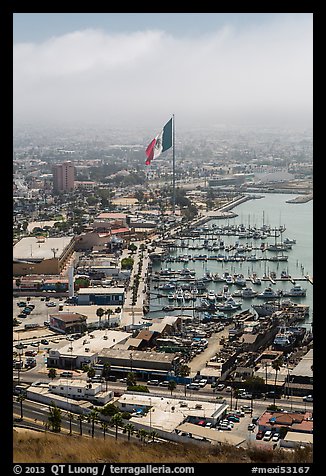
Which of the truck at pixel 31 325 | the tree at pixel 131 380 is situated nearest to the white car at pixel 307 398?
the tree at pixel 131 380

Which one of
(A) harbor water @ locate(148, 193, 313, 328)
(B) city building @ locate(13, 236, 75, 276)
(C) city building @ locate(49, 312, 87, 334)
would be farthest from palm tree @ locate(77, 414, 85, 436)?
(B) city building @ locate(13, 236, 75, 276)

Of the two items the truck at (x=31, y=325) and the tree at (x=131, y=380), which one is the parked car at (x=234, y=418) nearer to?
the tree at (x=131, y=380)

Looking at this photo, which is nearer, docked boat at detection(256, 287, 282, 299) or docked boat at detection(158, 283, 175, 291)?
docked boat at detection(256, 287, 282, 299)

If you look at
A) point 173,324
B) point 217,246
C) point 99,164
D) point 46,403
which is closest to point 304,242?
point 217,246

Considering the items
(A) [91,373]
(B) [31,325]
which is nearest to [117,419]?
(A) [91,373]

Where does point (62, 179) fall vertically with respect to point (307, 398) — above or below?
above

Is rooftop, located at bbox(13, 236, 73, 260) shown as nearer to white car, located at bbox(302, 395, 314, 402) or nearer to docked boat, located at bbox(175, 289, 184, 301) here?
docked boat, located at bbox(175, 289, 184, 301)

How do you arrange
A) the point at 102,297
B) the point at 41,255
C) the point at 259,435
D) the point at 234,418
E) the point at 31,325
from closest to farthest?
the point at 259,435
the point at 234,418
the point at 31,325
the point at 102,297
the point at 41,255

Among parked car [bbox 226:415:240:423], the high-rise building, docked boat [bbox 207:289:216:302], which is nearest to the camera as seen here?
parked car [bbox 226:415:240:423]

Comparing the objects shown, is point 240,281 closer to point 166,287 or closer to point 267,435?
point 166,287
